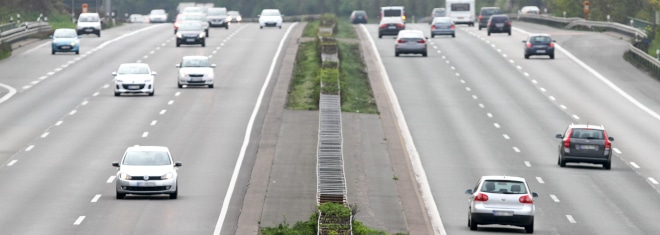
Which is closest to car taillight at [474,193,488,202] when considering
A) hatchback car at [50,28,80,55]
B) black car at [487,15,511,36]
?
hatchback car at [50,28,80,55]

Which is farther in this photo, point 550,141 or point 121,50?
point 121,50

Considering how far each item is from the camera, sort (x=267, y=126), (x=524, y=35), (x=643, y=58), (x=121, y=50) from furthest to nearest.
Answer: (x=524, y=35) → (x=121, y=50) → (x=643, y=58) → (x=267, y=126)

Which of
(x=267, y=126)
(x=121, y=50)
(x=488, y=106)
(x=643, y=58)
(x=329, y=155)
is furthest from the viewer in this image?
(x=121, y=50)

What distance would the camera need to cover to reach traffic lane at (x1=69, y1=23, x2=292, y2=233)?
108 ft

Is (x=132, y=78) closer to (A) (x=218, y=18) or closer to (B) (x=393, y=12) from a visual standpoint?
(A) (x=218, y=18)

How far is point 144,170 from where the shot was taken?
1403 inches

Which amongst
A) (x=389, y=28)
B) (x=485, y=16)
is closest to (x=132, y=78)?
(x=389, y=28)

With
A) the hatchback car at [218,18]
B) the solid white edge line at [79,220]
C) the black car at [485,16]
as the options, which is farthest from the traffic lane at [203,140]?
the black car at [485,16]

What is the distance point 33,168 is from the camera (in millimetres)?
42281

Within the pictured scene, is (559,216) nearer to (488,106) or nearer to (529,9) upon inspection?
(488,106)

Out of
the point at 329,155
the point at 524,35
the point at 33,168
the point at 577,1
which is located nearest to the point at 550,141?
the point at 329,155

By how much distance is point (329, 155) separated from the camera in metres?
41.0

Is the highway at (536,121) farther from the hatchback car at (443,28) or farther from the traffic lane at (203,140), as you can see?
the traffic lane at (203,140)

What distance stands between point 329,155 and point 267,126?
1153cm
